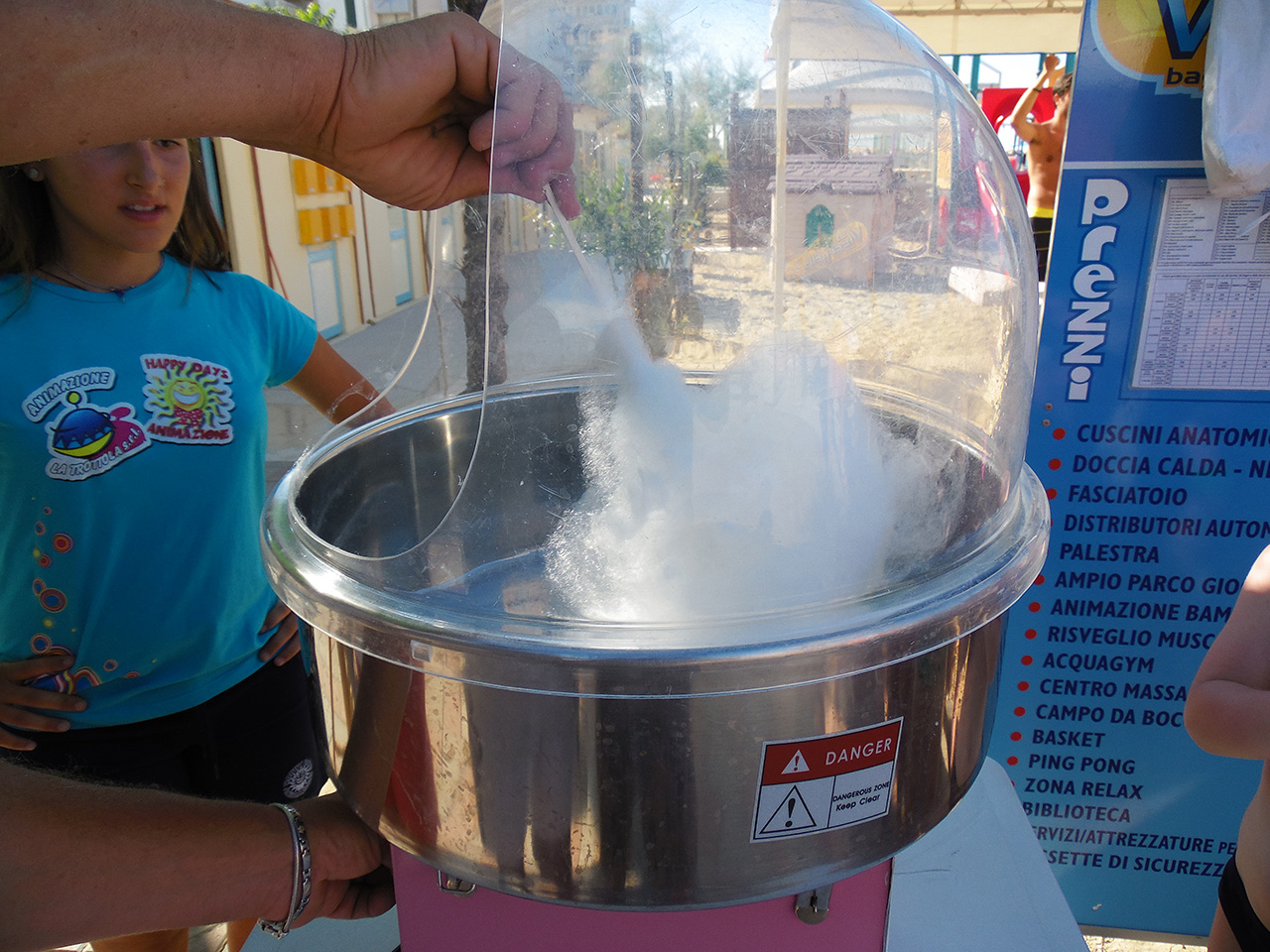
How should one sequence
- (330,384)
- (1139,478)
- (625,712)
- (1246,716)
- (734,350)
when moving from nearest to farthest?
(625,712), (734,350), (1246,716), (330,384), (1139,478)

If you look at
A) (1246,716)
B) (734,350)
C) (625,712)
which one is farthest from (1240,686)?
(625,712)

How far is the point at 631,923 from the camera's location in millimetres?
810

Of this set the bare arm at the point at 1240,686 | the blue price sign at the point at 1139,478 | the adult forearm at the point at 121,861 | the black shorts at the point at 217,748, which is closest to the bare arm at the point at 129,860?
the adult forearm at the point at 121,861

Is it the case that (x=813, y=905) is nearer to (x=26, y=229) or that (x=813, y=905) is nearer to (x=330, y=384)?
(x=330, y=384)

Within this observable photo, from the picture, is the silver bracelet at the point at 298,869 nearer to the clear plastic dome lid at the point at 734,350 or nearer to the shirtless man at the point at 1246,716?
the clear plastic dome lid at the point at 734,350

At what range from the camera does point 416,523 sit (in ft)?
3.71

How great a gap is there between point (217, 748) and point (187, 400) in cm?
58

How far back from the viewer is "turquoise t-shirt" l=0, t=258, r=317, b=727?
3.97 ft

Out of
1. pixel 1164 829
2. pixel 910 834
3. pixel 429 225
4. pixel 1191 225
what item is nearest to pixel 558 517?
pixel 910 834

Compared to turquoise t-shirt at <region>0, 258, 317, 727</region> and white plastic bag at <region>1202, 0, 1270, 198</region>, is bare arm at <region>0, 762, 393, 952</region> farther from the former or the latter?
white plastic bag at <region>1202, 0, 1270, 198</region>

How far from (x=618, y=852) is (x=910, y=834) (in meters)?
0.26

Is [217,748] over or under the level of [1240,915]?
over

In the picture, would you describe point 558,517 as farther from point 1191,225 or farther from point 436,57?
point 1191,225

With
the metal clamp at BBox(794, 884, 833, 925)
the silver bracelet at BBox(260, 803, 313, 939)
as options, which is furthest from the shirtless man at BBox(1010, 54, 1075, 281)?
the silver bracelet at BBox(260, 803, 313, 939)
